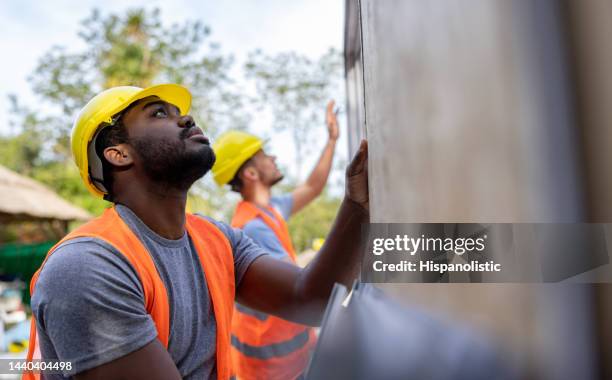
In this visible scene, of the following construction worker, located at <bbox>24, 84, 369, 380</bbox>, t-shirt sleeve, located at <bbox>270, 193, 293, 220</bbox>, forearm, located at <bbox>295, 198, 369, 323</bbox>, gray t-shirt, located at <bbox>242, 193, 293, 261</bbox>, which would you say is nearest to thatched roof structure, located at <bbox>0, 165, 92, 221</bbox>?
t-shirt sleeve, located at <bbox>270, 193, 293, 220</bbox>

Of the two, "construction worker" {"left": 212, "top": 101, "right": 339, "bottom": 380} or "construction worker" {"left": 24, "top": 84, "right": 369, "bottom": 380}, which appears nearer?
"construction worker" {"left": 24, "top": 84, "right": 369, "bottom": 380}

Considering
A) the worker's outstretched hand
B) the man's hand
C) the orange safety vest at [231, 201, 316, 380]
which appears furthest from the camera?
the man's hand

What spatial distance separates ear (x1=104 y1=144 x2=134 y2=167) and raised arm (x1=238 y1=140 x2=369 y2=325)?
46 cm

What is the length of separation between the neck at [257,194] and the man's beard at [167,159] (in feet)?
4.62

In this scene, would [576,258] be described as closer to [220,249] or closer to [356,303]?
[356,303]

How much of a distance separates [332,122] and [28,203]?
24.0 feet

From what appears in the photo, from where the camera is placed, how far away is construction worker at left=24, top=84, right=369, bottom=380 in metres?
0.94

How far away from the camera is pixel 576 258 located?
0.38 meters

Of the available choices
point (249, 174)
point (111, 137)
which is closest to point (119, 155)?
point (111, 137)

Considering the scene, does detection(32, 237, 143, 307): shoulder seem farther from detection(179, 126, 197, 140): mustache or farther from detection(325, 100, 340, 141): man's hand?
detection(325, 100, 340, 141): man's hand

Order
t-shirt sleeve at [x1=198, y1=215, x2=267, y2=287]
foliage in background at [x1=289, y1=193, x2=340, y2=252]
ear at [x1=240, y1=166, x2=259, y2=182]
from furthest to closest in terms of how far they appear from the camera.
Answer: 1. foliage in background at [x1=289, y1=193, x2=340, y2=252]
2. ear at [x1=240, y1=166, x2=259, y2=182]
3. t-shirt sleeve at [x1=198, y1=215, x2=267, y2=287]

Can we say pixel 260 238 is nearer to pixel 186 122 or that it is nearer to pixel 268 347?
pixel 268 347

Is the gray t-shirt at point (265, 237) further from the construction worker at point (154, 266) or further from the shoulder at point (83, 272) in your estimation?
the shoulder at point (83, 272)

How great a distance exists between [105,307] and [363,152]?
2.19 feet
